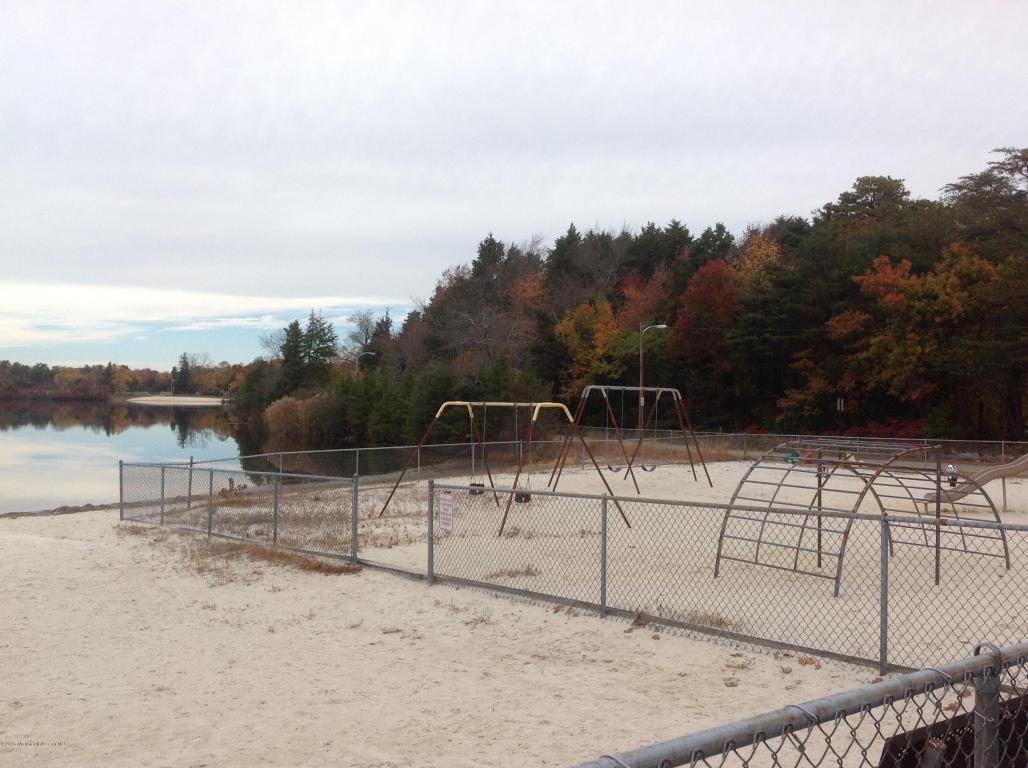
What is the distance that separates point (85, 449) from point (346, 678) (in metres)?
60.3

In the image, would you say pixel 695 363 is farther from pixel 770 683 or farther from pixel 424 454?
pixel 770 683

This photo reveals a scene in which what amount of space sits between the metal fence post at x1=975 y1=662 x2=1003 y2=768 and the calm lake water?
30965 mm

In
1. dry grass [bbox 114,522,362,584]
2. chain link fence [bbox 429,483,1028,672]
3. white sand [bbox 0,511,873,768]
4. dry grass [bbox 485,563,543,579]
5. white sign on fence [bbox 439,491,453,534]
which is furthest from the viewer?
dry grass [bbox 114,522,362,584]

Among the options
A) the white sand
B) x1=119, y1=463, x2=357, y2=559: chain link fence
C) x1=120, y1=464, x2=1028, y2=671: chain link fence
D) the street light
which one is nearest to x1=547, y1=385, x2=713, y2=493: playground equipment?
x1=120, y1=464, x2=1028, y2=671: chain link fence

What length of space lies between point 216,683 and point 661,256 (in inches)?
3125

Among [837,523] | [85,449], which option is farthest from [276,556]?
[85,449]

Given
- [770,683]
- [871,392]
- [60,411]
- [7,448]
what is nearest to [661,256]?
[871,392]

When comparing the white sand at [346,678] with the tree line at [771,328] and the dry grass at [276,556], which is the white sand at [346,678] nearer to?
the dry grass at [276,556]

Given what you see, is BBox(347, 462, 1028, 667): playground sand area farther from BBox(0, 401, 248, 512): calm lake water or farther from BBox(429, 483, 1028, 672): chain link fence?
BBox(0, 401, 248, 512): calm lake water

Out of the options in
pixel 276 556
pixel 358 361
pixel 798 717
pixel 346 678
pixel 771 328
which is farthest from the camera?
pixel 358 361

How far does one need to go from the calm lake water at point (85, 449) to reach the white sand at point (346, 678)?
73.0 ft

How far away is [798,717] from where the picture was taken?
7.82 ft

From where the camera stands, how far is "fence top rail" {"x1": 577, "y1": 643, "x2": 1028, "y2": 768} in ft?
6.88

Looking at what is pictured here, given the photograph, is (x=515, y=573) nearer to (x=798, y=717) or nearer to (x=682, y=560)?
(x=682, y=560)
